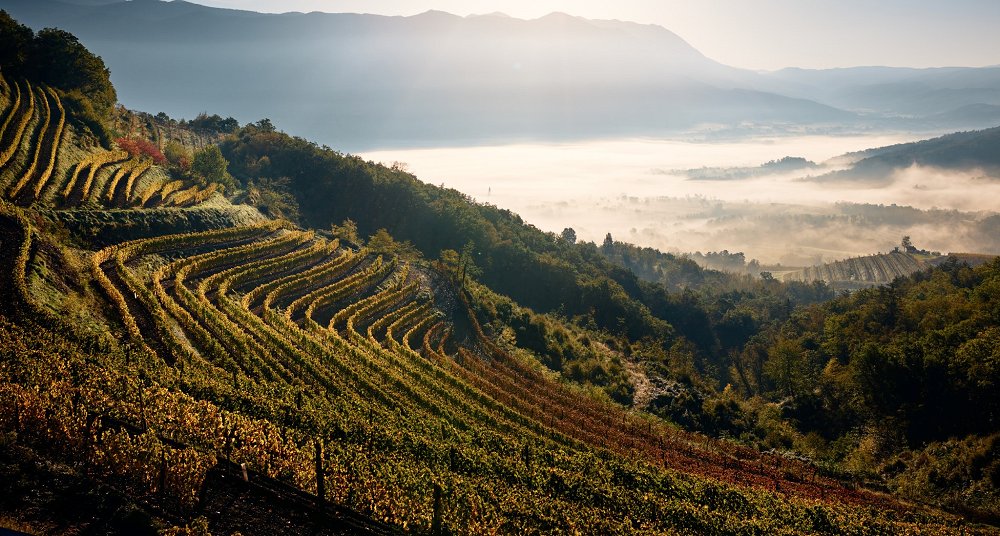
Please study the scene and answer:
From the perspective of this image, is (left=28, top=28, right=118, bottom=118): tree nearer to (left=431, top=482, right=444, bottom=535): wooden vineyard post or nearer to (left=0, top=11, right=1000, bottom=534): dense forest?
(left=0, top=11, right=1000, bottom=534): dense forest

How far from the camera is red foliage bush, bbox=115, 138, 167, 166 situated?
3027 inches

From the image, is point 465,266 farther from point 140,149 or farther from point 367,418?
point 140,149

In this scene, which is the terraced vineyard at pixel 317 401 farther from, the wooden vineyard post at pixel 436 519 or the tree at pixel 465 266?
the tree at pixel 465 266

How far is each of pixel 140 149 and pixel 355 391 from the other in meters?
63.5

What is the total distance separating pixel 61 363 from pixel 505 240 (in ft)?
297

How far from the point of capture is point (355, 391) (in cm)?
3731

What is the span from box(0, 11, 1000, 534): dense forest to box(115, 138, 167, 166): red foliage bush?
0.64 m

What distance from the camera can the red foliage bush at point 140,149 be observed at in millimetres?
76875

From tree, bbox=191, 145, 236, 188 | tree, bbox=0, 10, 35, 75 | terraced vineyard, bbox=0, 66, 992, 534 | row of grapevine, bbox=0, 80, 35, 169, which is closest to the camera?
terraced vineyard, bbox=0, 66, 992, 534

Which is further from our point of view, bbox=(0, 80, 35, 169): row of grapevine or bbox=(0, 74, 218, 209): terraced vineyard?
bbox=(0, 80, 35, 169): row of grapevine

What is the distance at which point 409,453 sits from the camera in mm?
27891

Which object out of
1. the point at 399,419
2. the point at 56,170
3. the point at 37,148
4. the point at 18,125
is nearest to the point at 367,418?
the point at 399,419

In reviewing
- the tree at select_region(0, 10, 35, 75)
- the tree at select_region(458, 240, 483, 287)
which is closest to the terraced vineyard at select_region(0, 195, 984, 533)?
the tree at select_region(458, 240, 483, 287)

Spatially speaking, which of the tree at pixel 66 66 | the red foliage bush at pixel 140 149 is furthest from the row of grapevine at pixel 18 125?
the red foliage bush at pixel 140 149
